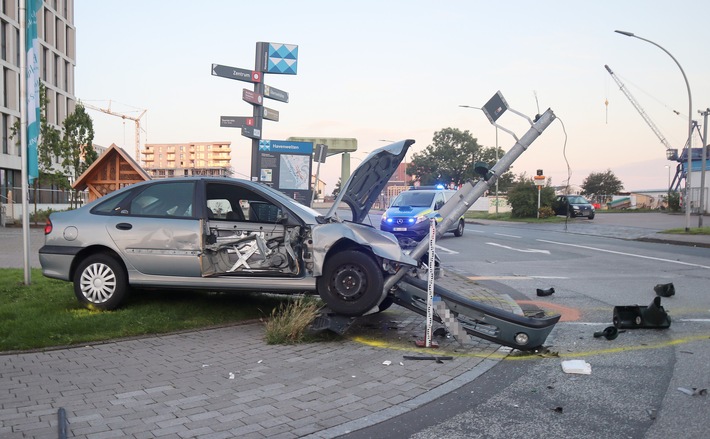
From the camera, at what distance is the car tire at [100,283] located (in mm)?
6750

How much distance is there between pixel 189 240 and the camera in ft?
21.8

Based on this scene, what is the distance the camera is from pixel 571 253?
54.7ft

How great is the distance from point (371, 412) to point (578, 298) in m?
5.93

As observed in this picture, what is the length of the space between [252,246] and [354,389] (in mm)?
2665

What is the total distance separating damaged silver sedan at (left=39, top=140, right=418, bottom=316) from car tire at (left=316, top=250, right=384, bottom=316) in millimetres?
209

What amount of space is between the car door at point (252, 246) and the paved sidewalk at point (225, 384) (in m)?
0.75

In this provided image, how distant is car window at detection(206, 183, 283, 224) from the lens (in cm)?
689

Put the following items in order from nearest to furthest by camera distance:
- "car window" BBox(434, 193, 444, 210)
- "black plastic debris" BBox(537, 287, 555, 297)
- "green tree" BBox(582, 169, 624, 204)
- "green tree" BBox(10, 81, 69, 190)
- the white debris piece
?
the white debris piece → "black plastic debris" BBox(537, 287, 555, 297) → "car window" BBox(434, 193, 444, 210) → "green tree" BBox(10, 81, 69, 190) → "green tree" BBox(582, 169, 624, 204)

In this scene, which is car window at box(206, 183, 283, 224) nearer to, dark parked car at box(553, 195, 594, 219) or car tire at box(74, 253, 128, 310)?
car tire at box(74, 253, 128, 310)

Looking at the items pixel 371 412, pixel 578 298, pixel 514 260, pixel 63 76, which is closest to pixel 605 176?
pixel 63 76

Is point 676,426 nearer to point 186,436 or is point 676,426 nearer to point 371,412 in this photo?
point 371,412

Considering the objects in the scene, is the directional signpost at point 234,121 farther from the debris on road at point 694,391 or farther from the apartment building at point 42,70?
the apartment building at point 42,70

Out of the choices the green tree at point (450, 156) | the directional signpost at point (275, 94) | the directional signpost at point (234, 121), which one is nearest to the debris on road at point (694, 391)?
the directional signpost at point (234, 121)

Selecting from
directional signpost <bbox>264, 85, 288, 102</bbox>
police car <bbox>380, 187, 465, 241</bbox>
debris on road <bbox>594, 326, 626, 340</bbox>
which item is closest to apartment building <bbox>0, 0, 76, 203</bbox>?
police car <bbox>380, 187, 465, 241</bbox>
